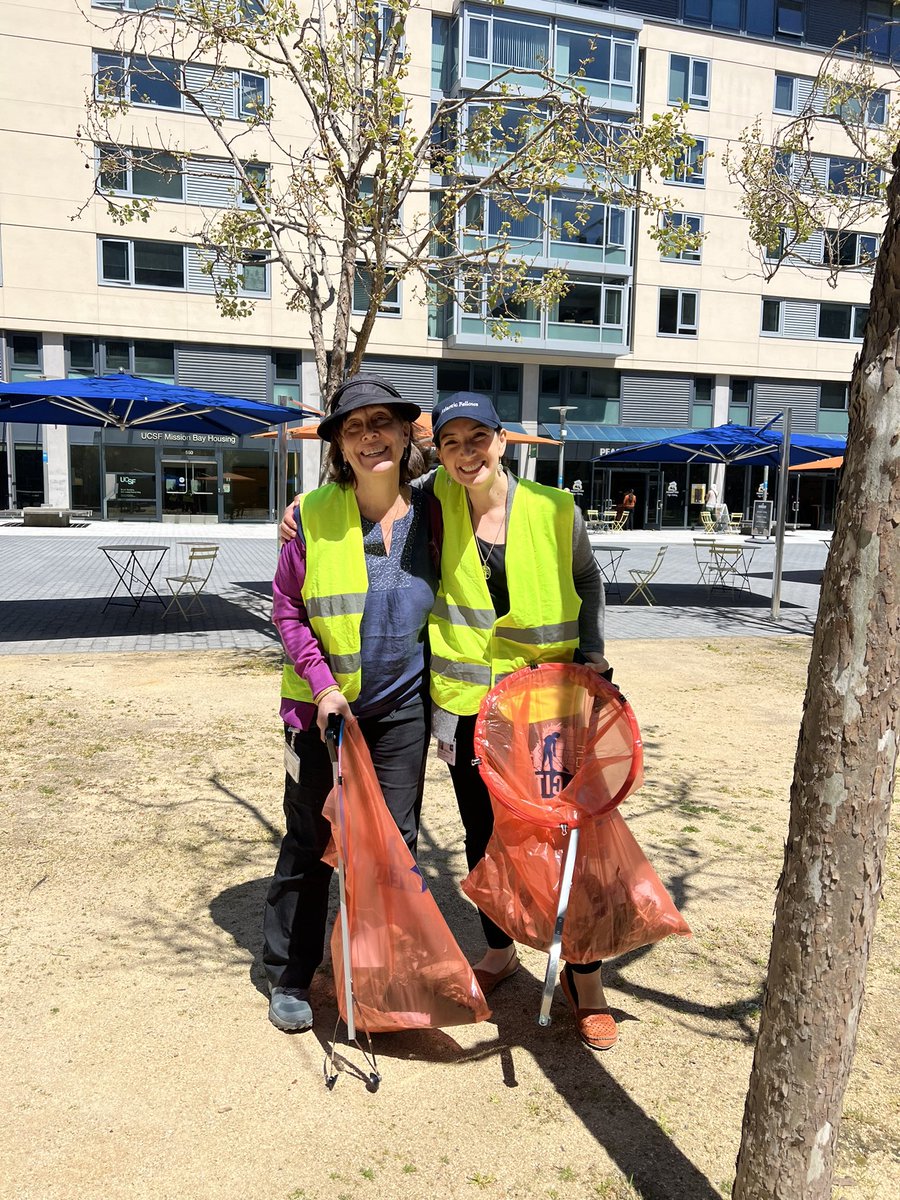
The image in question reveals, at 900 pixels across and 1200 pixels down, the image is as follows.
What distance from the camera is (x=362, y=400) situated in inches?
109

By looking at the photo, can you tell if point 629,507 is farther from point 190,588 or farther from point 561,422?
point 190,588

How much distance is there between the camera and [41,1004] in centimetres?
312

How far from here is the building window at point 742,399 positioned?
3506 cm

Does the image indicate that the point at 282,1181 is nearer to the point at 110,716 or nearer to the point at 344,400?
the point at 344,400

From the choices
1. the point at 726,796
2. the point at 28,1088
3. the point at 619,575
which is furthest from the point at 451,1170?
the point at 619,575

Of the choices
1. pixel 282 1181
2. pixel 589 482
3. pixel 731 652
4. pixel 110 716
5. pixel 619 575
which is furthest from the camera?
pixel 589 482

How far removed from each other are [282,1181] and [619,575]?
634 inches

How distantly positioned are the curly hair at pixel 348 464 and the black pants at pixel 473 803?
0.80 m

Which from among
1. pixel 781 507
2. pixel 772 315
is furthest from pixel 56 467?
pixel 772 315

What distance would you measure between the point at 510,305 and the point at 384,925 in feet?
95.0

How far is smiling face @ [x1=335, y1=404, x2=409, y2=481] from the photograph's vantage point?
2.81m

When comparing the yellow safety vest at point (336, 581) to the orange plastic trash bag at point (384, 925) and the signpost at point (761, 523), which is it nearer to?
the orange plastic trash bag at point (384, 925)

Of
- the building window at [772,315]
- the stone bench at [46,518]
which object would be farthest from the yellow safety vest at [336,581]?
the building window at [772,315]

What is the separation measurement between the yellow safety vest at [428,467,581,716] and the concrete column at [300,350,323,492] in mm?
27324
